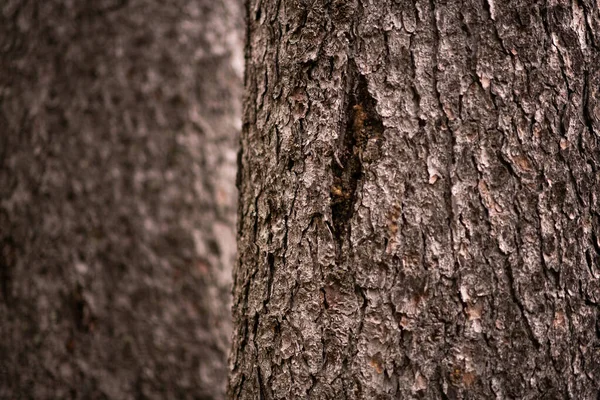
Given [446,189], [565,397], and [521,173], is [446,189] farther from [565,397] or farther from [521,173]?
[565,397]

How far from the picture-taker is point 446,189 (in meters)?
1.24

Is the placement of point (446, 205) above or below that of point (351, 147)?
below

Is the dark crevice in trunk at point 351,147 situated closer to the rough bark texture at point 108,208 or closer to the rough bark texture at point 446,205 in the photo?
the rough bark texture at point 446,205

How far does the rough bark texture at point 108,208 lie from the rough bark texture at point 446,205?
71.3 inches

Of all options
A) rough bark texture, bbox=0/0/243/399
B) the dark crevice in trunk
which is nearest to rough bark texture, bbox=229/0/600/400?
the dark crevice in trunk

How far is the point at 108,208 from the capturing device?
2922 mm

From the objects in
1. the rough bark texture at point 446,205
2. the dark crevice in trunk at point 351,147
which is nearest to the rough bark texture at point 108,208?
the rough bark texture at point 446,205

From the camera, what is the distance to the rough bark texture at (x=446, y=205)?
123 centimetres

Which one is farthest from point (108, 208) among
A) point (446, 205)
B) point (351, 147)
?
point (446, 205)

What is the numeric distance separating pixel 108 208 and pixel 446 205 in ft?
7.29

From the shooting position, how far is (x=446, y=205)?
1235mm

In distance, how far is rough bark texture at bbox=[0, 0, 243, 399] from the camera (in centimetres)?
282

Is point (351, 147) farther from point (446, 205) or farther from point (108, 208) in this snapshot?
point (108, 208)

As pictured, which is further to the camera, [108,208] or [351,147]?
Result: [108,208]
